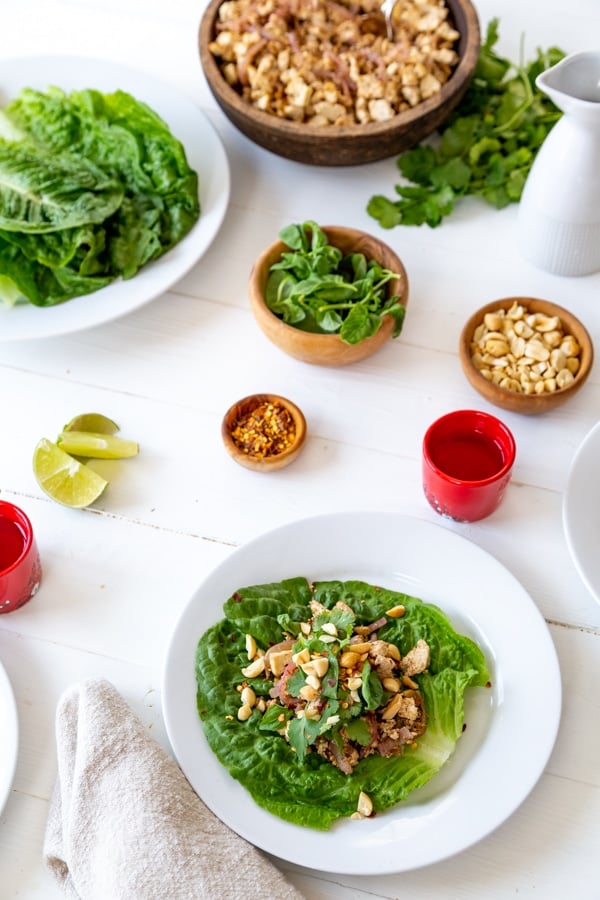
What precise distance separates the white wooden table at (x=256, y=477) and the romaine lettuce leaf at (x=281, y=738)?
0.09 meters

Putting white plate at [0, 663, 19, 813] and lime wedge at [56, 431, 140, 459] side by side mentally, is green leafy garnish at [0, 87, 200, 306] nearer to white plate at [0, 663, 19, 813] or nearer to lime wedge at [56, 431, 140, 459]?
lime wedge at [56, 431, 140, 459]

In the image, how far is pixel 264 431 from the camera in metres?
1.66

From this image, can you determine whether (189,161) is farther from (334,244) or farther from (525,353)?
(525,353)

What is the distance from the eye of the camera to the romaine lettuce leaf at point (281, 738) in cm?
134

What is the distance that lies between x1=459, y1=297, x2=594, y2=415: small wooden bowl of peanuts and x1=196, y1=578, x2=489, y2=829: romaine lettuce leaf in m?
0.39

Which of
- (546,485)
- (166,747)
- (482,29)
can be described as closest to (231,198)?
(482,29)

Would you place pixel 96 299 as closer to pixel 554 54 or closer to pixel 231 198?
pixel 231 198

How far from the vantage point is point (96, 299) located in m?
1.81

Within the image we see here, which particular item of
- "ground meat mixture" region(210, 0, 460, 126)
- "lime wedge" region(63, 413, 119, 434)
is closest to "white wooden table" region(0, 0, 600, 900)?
"lime wedge" region(63, 413, 119, 434)

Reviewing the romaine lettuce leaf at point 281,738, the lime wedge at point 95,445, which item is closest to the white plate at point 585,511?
the romaine lettuce leaf at point 281,738

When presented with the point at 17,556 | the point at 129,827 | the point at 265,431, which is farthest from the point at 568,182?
the point at 129,827

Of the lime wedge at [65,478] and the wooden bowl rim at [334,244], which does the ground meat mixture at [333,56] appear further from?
the lime wedge at [65,478]

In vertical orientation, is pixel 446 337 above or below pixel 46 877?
above

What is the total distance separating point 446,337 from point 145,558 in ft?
2.15
